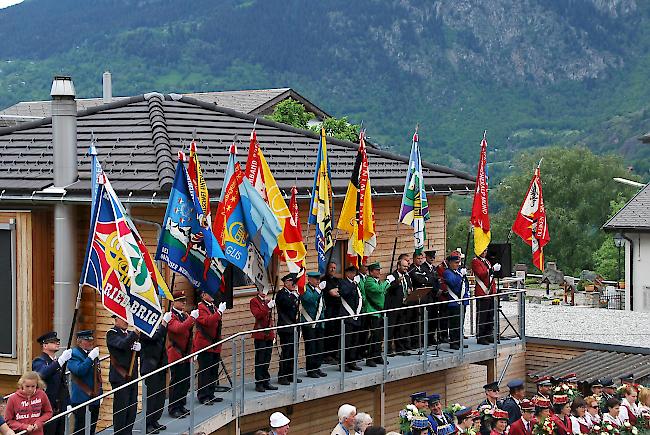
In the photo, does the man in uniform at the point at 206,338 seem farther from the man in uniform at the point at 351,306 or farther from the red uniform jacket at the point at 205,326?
the man in uniform at the point at 351,306

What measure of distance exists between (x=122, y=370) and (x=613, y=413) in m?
7.53

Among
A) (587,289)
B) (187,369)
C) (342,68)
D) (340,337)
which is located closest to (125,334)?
(187,369)

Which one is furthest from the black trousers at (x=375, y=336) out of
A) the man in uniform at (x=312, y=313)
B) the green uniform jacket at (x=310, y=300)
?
the green uniform jacket at (x=310, y=300)

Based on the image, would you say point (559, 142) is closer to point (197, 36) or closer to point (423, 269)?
point (197, 36)

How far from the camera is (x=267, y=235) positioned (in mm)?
16781

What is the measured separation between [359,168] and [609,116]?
119 metres

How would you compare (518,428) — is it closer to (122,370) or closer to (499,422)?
(499,422)

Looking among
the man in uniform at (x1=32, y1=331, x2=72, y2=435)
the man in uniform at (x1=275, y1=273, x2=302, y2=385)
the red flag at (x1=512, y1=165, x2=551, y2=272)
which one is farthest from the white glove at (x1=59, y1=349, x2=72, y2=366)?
the red flag at (x1=512, y1=165, x2=551, y2=272)

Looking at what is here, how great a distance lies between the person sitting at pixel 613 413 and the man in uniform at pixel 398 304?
3.58 metres

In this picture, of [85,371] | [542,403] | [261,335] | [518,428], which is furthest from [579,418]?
[85,371]

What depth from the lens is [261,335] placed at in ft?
55.8

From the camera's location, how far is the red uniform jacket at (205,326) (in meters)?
16.2

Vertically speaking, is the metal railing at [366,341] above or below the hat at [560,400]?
above

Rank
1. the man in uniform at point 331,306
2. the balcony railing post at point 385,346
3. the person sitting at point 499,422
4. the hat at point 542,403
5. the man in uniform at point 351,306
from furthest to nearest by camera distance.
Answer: the balcony railing post at point 385,346, the man in uniform at point 351,306, the man in uniform at point 331,306, the hat at point 542,403, the person sitting at point 499,422
